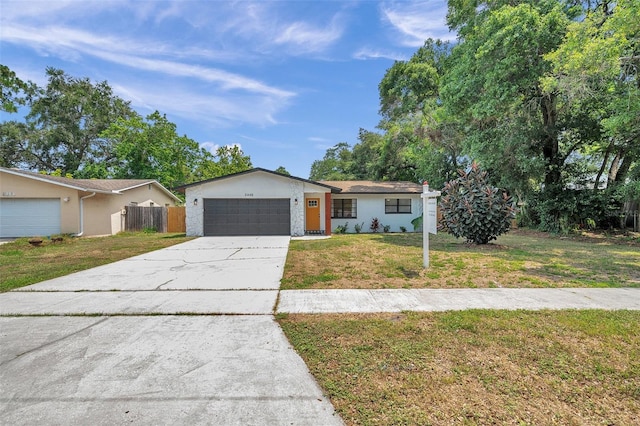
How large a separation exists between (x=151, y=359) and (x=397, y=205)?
16345 mm

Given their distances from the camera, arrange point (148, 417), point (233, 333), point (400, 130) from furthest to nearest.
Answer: point (400, 130) → point (233, 333) → point (148, 417)

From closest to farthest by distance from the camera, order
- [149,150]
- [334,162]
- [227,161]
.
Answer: [149,150] → [227,161] → [334,162]

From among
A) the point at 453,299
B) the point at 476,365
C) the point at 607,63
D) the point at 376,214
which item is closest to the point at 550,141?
the point at 607,63

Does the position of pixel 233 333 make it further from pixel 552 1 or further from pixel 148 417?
pixel 552 1

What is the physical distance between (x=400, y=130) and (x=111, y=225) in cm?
1960

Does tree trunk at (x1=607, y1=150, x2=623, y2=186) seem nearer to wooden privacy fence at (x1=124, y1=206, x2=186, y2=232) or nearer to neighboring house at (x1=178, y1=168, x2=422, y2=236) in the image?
neighboring house at (x1=178, y1=168, x2=422, y2=236)

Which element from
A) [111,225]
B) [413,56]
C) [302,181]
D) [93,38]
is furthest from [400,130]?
A: [111,225]

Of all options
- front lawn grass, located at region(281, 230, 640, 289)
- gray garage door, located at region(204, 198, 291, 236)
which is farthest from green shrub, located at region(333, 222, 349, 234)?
front lawn grass, located at region(281, 230, 640, 289)

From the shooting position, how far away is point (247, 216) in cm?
1526

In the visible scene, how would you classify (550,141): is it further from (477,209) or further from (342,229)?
(342,229)

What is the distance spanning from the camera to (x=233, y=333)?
3412 millimetres

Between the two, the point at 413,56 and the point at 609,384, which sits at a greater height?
the point at 413,56

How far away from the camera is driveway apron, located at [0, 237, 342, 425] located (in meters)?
2.13

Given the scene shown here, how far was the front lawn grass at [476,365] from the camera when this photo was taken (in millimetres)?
2080
